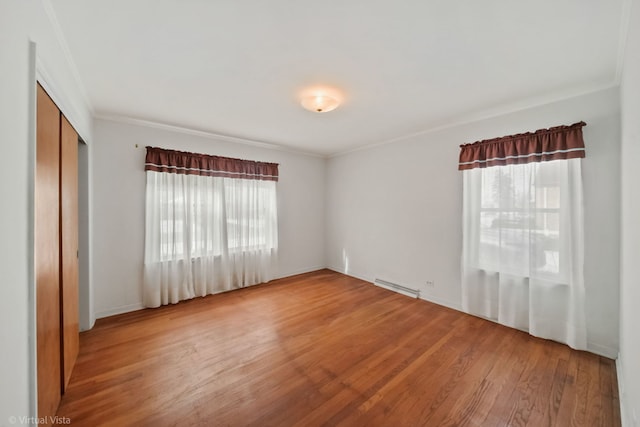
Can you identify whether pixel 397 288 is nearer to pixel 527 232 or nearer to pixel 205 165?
pixel 527 232

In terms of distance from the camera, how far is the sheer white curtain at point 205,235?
325cm

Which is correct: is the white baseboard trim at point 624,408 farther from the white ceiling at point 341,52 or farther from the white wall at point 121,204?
the white wall at point 121,204

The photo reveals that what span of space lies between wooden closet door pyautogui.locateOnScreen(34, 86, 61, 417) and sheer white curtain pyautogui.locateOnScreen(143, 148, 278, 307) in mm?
1595

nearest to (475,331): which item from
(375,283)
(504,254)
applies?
(504,254)

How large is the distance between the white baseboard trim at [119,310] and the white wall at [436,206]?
338 centimetres

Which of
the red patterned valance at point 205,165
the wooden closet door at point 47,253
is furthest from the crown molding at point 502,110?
the wooden closet door at point 47,253

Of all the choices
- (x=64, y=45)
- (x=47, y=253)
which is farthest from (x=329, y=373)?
(x=64, y=45)

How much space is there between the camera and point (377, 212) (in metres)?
4.22

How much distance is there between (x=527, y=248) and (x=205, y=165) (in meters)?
4.24

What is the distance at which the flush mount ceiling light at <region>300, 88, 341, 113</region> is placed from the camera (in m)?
2.29

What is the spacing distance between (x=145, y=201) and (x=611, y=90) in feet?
17.1

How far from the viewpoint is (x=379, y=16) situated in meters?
1.42

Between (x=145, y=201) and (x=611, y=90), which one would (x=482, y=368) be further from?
(x=145, y=201)

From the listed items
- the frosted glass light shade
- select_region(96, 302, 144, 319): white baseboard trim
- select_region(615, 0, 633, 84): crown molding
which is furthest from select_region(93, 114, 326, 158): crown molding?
select_region(615, 0, 633, 84): crown molding
